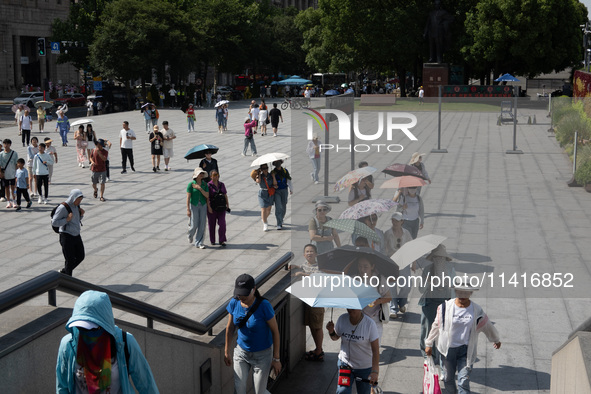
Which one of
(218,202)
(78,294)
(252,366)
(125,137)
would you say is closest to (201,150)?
(218,202)

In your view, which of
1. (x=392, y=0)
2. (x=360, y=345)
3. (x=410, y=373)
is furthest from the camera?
(x=392, y=0)

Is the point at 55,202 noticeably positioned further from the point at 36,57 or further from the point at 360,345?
the point at 36,57

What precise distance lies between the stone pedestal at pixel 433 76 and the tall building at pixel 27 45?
1537 inches

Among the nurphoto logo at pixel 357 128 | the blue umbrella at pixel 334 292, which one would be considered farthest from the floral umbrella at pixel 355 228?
the nurphoto logo at pixel 357 128

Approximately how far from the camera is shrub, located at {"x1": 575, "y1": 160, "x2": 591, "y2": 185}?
19.3 meters

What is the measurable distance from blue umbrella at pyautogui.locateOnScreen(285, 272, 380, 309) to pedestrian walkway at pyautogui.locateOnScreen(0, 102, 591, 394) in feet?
3.21

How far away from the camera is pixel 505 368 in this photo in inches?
336

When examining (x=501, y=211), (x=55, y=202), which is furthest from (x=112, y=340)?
(x=55, y=202)

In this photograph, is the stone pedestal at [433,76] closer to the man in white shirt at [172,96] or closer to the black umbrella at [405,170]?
the man in white shirt at [172,96]

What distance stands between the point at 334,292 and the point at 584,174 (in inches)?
553

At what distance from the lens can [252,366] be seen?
7.00 m

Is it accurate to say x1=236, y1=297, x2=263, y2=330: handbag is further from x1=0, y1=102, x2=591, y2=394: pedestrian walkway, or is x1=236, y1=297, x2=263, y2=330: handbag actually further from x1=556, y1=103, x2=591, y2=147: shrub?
x1=556, y1=103, x2=591, y2=147: shrub

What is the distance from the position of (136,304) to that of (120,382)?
1.49 metres

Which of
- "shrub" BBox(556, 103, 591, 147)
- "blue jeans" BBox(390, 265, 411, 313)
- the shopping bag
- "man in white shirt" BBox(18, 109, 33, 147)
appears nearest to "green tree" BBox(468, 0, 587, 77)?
"shrub" BBox(556, 103, 591, 147)
